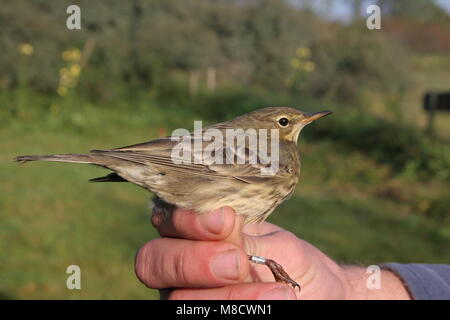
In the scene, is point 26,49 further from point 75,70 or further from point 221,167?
point 221,167

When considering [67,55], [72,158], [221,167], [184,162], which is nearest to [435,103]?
[67,55]

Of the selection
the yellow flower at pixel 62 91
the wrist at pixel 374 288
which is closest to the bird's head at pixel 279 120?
the wrist at pixel 374 288

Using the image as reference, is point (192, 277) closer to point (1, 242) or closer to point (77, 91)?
point (1, 242)

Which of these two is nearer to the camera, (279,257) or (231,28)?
(279,257)

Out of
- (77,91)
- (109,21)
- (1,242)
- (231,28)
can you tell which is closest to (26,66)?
(77,91)

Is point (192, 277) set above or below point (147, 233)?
above

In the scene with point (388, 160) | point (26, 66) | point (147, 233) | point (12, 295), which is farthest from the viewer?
point (26, 66)

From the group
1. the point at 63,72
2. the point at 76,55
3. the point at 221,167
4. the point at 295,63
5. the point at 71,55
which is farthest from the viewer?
the point at 295,63
